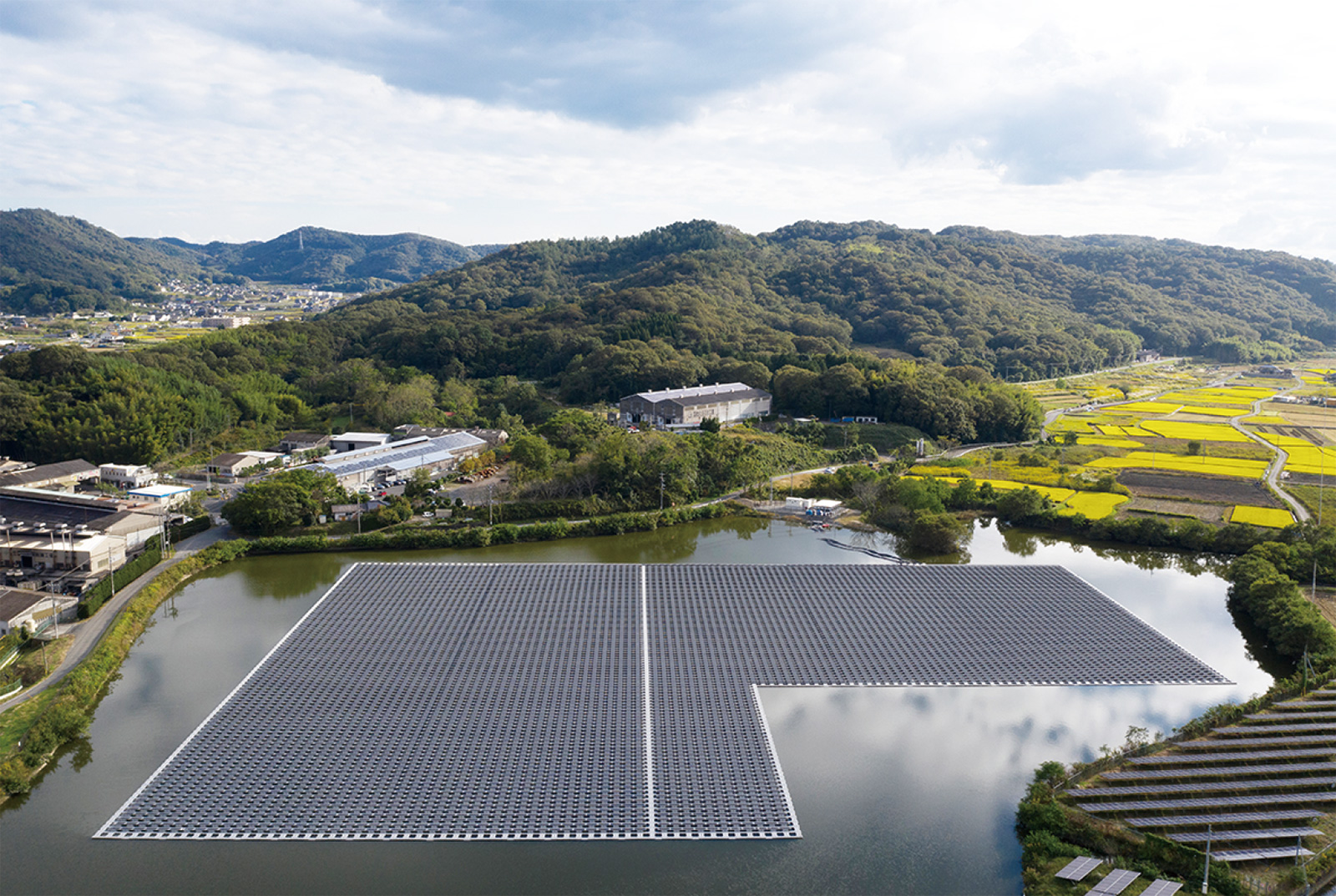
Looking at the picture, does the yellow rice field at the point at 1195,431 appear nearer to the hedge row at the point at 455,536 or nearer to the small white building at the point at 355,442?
the hedge row at the point at 455,536

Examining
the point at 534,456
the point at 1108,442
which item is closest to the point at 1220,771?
the point at 534,456

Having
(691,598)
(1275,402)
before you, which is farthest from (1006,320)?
(691,598)

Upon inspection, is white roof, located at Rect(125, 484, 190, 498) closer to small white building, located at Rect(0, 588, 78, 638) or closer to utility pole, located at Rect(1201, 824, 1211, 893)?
small white building, located at Rect(0, 588, 78, 638)

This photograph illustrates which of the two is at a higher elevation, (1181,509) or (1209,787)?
(1181,509)

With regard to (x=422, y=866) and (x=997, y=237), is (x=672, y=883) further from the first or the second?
(x=997, y=237)

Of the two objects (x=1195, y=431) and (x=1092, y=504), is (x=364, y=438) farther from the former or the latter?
(x=1195, y=431)

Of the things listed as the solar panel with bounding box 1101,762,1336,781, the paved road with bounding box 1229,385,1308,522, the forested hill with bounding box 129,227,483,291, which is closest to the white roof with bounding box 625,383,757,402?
the paved road with bounding box 1229,385,1308,522
